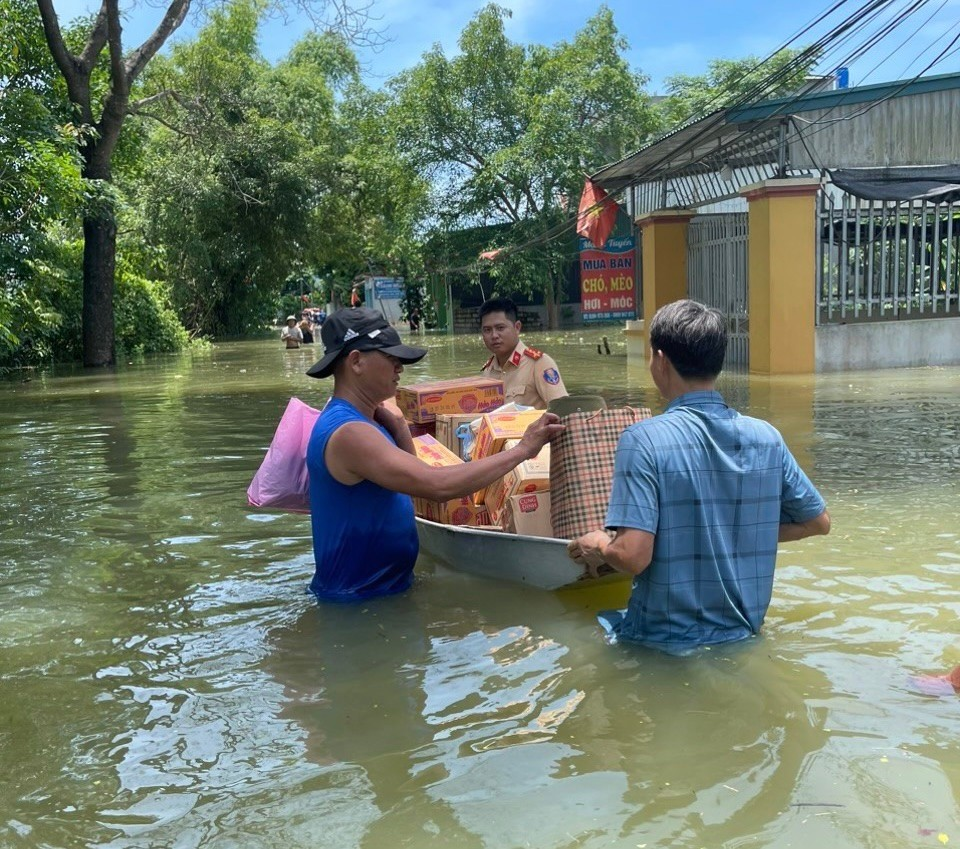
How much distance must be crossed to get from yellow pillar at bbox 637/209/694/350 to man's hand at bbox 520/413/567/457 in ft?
52.1

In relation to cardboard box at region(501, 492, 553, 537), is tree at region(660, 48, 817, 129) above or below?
above

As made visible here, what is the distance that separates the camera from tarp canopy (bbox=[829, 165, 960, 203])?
51.4ft

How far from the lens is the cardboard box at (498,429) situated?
216 inches

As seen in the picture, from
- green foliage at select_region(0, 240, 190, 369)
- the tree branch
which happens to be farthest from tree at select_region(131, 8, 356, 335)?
the tree branch

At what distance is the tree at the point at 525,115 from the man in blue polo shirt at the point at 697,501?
32610 millimetres

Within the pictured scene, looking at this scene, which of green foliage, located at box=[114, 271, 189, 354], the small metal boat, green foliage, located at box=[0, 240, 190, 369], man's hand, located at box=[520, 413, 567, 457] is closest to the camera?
man's hand, located at box=[520, 413, 567, 457]

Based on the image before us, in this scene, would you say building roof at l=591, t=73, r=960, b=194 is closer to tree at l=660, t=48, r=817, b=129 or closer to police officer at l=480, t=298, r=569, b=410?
police officer at l=480, t=298, r=569, b=410

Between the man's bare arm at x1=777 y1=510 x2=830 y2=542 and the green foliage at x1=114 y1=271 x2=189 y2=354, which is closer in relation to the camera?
the man's bare arm at x1=777 y1=510 x2=830 y2=542

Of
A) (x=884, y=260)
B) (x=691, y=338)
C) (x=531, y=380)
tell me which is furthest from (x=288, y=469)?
(x=884, y=260)

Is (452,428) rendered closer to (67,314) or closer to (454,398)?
(454,398)

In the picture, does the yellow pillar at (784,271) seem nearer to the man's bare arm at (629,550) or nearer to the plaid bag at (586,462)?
the plaid bag at (586,462)

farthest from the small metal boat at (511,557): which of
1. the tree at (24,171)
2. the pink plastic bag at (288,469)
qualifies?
the tree at (24,171)

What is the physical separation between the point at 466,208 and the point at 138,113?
14867mm

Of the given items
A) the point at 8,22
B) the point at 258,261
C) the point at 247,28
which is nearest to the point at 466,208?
the point at 258,261
